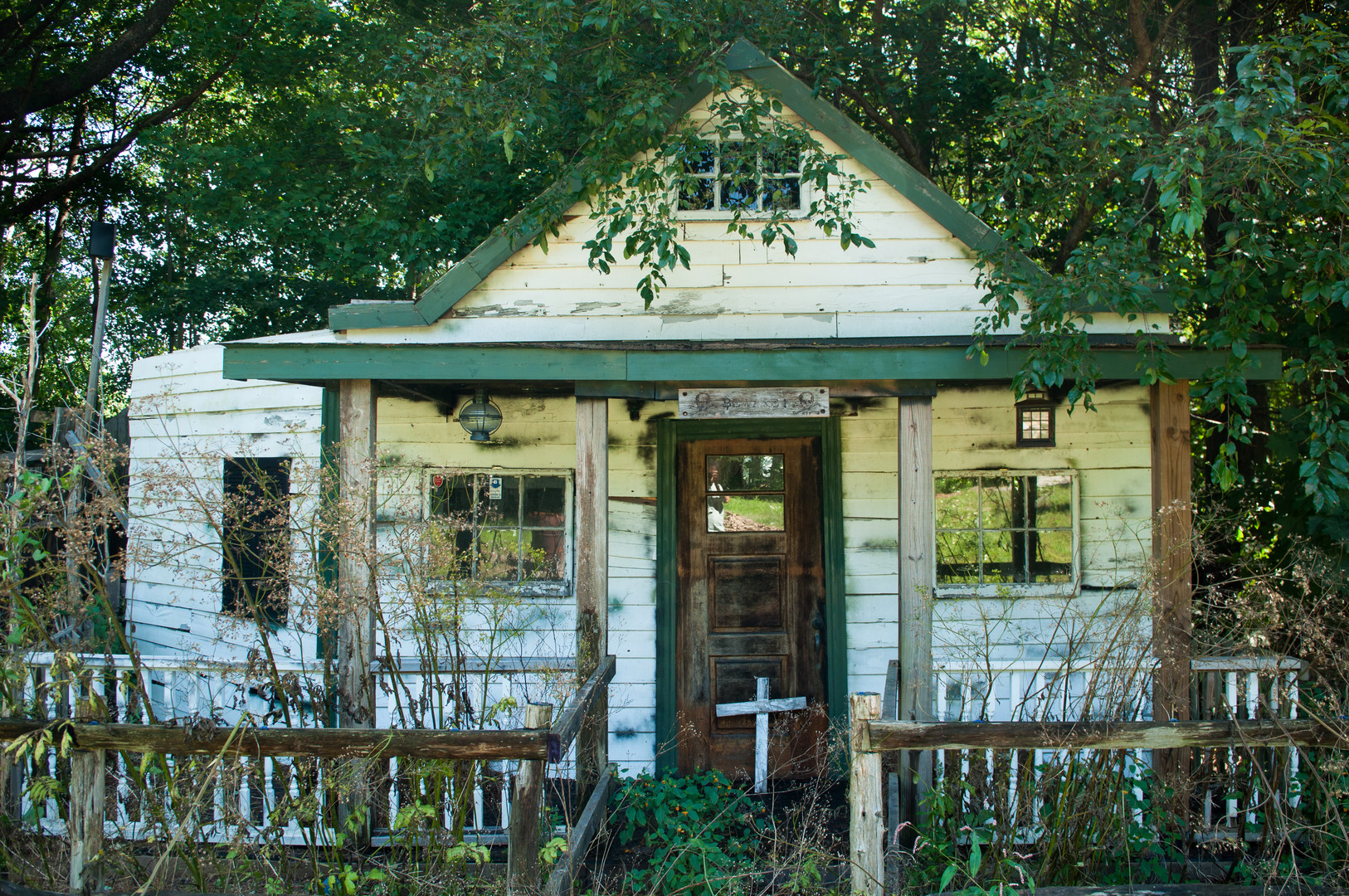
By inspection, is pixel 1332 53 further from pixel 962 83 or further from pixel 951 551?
pixel 962 83

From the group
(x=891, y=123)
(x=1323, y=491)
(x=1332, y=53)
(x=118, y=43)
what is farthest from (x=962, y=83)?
(x=118, y=43)

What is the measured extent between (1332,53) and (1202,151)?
3.21 feet

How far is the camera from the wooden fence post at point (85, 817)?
347 cm

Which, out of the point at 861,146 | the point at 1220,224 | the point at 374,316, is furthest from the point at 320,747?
the point at 1220,224

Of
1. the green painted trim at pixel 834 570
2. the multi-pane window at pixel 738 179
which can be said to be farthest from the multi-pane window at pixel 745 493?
the multi-pane window at pixel 738 179

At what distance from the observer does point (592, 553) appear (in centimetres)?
462

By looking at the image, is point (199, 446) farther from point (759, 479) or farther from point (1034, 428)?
point (1034, 428)

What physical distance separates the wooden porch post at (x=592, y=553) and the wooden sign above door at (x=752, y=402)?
47 centimetres

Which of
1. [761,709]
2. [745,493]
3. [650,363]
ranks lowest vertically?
[761,709]

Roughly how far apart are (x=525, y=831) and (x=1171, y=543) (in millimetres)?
3571

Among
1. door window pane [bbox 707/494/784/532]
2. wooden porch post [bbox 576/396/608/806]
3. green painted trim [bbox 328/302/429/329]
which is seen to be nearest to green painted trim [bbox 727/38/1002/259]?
door window pane [bbox 707/494/784/532]

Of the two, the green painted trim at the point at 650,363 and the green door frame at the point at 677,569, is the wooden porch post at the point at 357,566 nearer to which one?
the green painted trim at the point at 650,363

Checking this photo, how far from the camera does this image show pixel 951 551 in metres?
5.73

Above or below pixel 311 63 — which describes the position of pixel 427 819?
below
